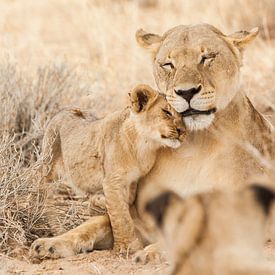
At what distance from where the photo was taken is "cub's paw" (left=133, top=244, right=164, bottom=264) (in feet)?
16.9

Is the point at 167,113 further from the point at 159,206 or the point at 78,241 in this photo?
the point at 159,206

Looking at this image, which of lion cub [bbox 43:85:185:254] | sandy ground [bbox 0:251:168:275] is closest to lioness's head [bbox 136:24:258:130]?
lion cub [bbox 43:85:185:254]

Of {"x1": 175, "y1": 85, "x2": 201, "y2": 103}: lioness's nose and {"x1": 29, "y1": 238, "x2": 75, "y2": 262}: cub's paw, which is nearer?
{"x1": 175, "y1": 85, "x2": 201, "y2": 103}: lioness's nose

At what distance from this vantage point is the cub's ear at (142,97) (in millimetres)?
5457

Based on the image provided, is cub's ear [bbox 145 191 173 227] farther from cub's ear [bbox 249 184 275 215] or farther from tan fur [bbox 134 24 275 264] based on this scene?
tan fur [bbox 134 24 275 264]

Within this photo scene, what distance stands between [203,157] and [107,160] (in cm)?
59

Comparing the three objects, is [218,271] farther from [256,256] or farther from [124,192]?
[124,192]

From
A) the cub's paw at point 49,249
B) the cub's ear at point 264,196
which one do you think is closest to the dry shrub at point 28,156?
the cub's paw at point 49,249

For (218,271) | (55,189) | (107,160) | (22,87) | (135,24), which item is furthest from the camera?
(135,24)

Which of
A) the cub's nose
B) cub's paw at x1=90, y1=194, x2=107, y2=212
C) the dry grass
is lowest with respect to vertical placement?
cub's paw at x1=90, y1=194, x2=107, y2=212

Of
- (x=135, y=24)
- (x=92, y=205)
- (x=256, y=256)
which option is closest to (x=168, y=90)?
(x=92, y=205)

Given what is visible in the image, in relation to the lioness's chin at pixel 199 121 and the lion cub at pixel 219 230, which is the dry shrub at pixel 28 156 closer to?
the lioness's chin at pixel 199 121

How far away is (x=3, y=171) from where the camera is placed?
19.0ft

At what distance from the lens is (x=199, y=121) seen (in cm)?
507
